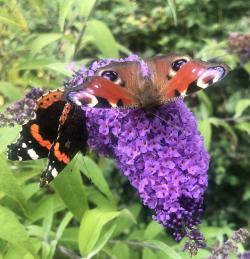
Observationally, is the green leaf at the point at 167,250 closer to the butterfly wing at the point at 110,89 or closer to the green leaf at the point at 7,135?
the butterfly wing at the point at 110,89

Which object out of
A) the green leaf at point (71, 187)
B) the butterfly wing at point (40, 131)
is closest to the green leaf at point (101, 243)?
the green leaf at point (71, 187)

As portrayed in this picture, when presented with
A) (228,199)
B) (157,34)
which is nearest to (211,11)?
(157,34)

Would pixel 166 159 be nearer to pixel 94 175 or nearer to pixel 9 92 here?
pixel 94 175

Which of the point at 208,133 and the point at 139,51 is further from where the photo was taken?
the point at 139,51

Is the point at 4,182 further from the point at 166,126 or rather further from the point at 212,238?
the point at 212,238

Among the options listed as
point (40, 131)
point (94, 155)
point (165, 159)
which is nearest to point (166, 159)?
point (165, 159)

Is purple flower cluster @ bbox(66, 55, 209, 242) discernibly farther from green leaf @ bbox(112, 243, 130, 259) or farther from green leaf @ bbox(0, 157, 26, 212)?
green leaf @ bbox(112, 243, 130, 259)
